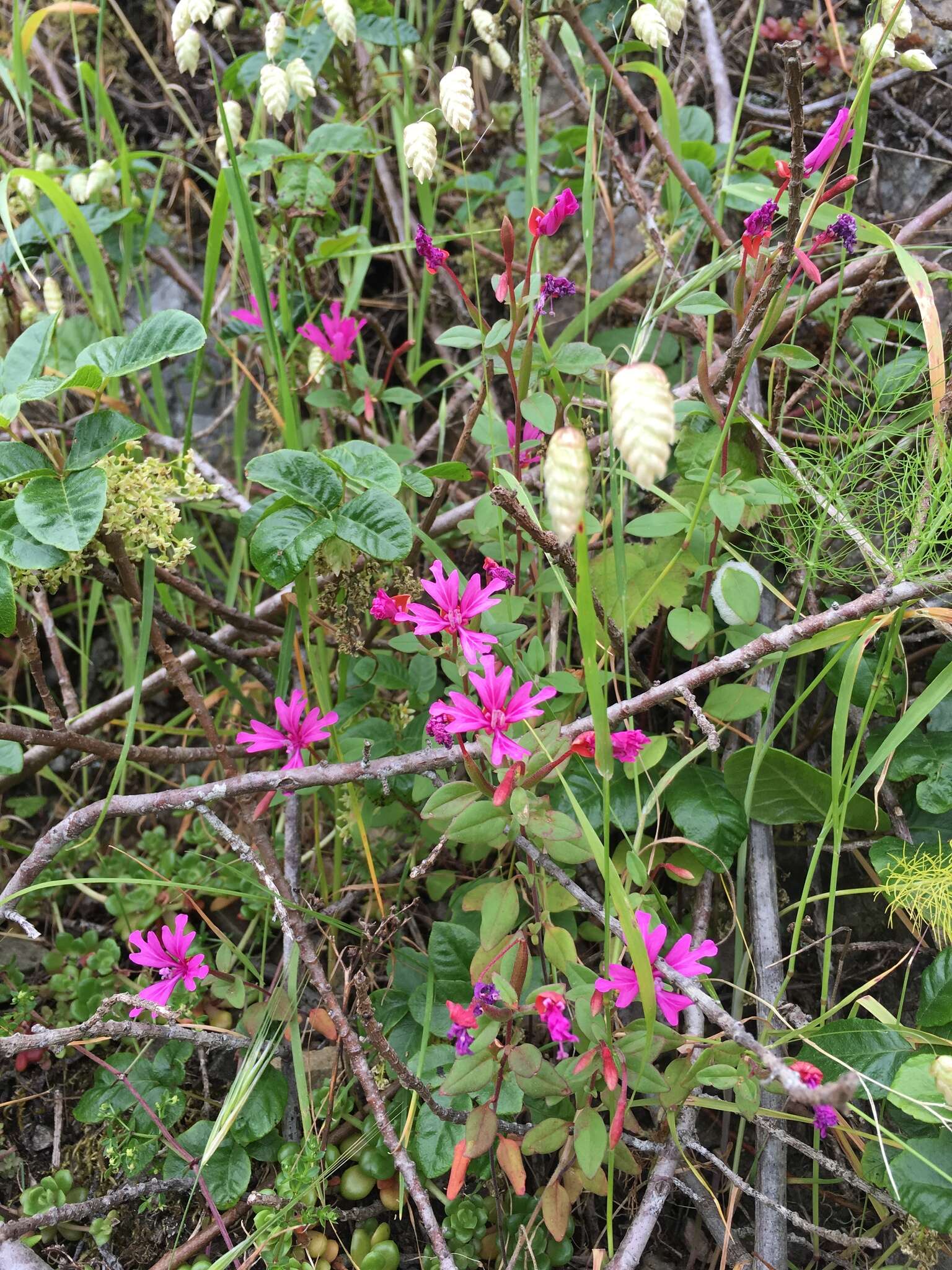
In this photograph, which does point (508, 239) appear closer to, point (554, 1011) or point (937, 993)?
point (554, 1011)

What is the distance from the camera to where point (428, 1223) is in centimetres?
126

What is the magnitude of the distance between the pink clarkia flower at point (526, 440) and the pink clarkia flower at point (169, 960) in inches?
36.8

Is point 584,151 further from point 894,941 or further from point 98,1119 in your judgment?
point 98,1119

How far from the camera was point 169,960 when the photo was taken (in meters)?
1.51

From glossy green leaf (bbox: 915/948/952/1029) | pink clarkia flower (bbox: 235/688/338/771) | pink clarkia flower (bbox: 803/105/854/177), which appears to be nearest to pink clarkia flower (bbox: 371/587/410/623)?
pink clarkia flower (bbox: 235/688/338/771)

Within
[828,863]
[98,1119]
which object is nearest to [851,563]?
[828,863]

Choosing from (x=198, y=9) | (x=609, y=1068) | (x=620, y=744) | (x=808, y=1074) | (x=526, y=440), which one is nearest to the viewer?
(x=808, y=1074)

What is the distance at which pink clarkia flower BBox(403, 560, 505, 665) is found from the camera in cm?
127

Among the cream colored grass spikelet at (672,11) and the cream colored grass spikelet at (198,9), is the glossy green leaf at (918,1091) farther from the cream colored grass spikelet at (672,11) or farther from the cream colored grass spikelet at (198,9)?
the cream colored grass spikelet at (198,9)

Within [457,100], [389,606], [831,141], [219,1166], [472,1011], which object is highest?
[457,100]

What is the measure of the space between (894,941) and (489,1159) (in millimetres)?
759

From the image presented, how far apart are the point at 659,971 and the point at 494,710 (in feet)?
1.39

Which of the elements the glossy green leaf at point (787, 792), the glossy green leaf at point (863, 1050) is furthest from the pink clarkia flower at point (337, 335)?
the glossy green leaf at point (863, 1050)

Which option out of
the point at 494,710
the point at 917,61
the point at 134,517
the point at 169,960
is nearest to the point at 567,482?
the point at 494,710
